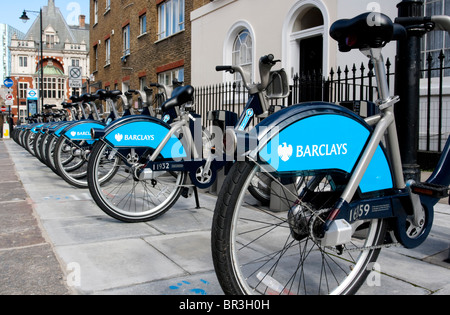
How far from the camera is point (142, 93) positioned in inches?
225

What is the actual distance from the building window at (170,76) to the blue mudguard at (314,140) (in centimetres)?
1380

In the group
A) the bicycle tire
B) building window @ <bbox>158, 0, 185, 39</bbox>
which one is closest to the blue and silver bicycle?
the bicycle tire

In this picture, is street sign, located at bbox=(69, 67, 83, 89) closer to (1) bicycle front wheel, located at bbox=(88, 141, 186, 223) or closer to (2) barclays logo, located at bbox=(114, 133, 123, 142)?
(1) bicycle front wheel, located at bbox=(88, 141, 186, 223)

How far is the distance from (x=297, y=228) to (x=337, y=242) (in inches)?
9.1

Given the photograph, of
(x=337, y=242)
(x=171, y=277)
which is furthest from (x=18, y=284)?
(x=337, y=242)

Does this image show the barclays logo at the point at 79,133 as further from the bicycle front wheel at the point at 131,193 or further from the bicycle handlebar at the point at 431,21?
the bicycle handlebar at the point at 431,21

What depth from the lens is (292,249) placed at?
10.4 feet

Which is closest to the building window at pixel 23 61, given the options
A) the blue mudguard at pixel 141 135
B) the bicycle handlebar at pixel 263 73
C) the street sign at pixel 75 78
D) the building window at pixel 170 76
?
the building window at pixel 170 76

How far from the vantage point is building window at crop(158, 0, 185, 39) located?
15.8m

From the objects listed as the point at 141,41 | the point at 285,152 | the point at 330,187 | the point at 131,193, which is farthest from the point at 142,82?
the point at 285,152

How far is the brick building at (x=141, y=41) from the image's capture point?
15570mm

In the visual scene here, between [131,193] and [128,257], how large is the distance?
201 cm

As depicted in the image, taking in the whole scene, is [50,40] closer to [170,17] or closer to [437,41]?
[170,17]

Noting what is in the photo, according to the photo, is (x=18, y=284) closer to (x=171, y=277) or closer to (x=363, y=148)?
(x=171, y=277)
